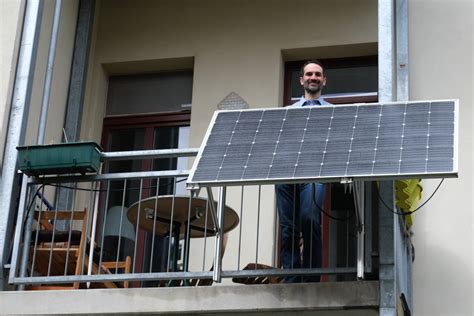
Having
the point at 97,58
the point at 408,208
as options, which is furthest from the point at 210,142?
the point at 97,58

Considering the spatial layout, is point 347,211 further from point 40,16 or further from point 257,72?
point 40,16

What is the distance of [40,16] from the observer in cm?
1130

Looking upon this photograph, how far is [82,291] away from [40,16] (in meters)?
2.99

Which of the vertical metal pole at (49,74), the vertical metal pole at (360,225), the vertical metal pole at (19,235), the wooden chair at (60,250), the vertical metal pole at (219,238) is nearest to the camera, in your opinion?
the vertical metal pole at (360,225)

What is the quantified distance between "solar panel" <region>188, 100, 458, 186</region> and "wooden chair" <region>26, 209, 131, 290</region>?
1.73 metres

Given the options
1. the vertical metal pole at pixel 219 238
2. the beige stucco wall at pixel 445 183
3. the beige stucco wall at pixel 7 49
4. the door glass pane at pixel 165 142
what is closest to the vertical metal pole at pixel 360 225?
the vertical metal pole at pixel 219 238

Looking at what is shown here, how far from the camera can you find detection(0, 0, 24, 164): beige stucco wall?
10742 mm

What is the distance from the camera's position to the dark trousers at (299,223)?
966cm

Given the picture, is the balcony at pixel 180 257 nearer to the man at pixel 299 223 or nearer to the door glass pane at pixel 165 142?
the man at pixel 299 223

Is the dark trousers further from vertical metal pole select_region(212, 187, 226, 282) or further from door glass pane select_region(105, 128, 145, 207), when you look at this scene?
door glass pane select_region(105, 128, 145, 207)

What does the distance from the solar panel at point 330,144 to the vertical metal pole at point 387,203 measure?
0.40 meters

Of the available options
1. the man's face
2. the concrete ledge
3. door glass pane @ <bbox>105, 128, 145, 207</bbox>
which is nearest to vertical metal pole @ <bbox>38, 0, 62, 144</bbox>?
door glass pane @ <bbox>105, 128, 145, 207</bbox>

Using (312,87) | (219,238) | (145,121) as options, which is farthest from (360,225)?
(145,121)

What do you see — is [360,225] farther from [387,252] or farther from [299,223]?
[299,223]
